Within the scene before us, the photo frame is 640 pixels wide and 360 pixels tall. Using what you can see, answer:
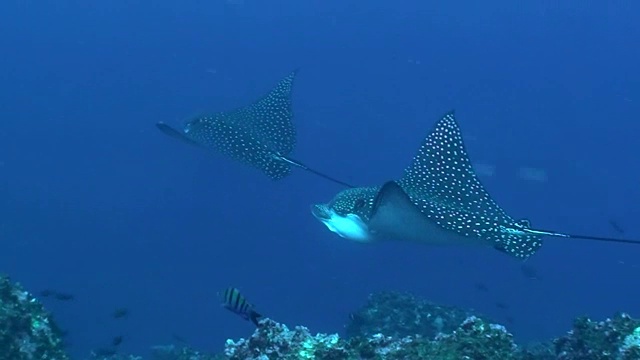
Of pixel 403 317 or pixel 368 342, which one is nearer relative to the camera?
pixel 368 342

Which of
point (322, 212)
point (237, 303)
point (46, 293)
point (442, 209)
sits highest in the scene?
point (322, 212)

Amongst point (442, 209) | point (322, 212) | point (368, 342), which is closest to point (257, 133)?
point (322, 212)

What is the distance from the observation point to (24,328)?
590cm

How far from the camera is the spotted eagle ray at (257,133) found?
10133 millimetres

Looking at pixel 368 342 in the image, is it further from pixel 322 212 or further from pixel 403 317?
pixel 403 317

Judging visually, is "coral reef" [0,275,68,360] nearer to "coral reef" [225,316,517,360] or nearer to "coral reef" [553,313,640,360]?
"coral reef" [225,316,517,360]

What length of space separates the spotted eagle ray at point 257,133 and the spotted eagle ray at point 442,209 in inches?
96.7

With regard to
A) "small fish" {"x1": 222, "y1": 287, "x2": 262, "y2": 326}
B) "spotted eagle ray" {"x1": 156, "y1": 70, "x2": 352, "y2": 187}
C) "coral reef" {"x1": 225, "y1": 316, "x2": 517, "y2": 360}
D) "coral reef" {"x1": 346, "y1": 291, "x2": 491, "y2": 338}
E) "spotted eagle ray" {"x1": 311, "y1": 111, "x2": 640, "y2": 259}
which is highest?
"spotted eagle ray" {"x1": 156, "y1": 70, "x2": 352, "y2": 187}

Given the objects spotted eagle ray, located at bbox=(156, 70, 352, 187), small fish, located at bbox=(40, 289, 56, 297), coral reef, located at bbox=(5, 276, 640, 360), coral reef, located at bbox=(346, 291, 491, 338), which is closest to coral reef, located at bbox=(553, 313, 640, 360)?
coral reef, located at bbox=(5, 276, 640, 360)

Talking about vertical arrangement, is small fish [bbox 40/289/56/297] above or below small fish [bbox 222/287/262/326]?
above

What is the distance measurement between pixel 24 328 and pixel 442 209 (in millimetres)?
4262

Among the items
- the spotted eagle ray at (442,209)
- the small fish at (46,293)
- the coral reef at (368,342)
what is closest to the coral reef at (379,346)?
the coral reef at (368,342)

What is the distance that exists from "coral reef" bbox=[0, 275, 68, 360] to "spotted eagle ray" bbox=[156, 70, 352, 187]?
12.9 feet

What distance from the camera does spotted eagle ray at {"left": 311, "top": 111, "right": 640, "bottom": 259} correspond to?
692cm
